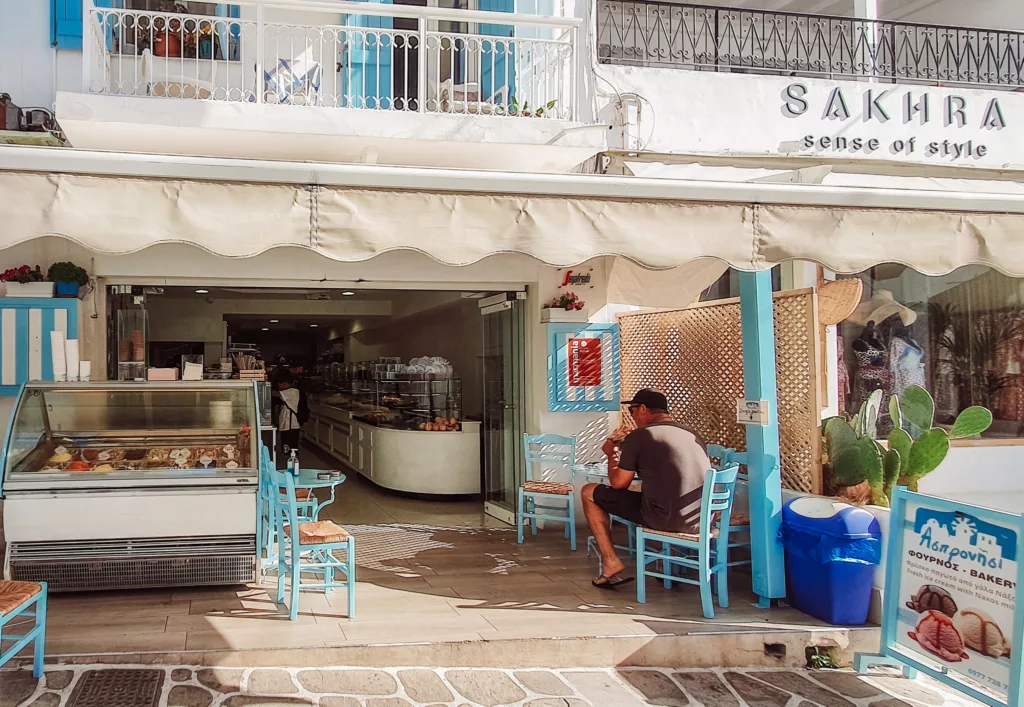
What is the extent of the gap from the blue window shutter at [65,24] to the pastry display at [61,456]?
4203 millimetres

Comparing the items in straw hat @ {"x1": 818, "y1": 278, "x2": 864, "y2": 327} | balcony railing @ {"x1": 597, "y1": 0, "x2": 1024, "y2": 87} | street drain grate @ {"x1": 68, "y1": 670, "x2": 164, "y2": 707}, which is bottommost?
street drain grate @ {"x1": 68, "y1": 670, "x2": 164, "y2": 707}

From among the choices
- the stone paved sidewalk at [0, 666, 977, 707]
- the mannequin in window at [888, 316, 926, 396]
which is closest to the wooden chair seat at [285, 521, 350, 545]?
the stone paved sidewalk at [0, 666, 977, 707]

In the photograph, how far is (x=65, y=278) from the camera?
6.88 metres

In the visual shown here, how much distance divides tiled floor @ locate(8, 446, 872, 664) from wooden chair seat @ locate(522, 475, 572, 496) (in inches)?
24.3

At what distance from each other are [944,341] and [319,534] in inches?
269

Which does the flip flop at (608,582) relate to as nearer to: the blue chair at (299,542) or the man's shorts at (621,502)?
the man's shorts at (621,502)

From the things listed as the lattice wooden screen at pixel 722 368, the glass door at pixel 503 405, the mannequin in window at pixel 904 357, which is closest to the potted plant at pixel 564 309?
the glass door at pixel 503 405

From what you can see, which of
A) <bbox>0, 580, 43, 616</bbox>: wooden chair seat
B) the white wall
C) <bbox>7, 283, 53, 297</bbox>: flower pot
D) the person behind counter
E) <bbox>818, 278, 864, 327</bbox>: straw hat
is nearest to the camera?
<bbox>0, 580, 43, 616</bbox>: wooden chair seat

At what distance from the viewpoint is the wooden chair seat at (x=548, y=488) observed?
7480 millimetres

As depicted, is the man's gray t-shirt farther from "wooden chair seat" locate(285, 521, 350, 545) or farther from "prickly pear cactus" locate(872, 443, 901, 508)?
"wooden chair seat" locate(285, 521, 350, 545)

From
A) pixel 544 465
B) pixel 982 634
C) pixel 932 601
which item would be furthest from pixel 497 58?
pixel 982 634

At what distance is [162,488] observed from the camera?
546 cm

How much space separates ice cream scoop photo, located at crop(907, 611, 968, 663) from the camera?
4160 millimetres

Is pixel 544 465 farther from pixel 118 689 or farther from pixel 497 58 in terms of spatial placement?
pixel 118 689
